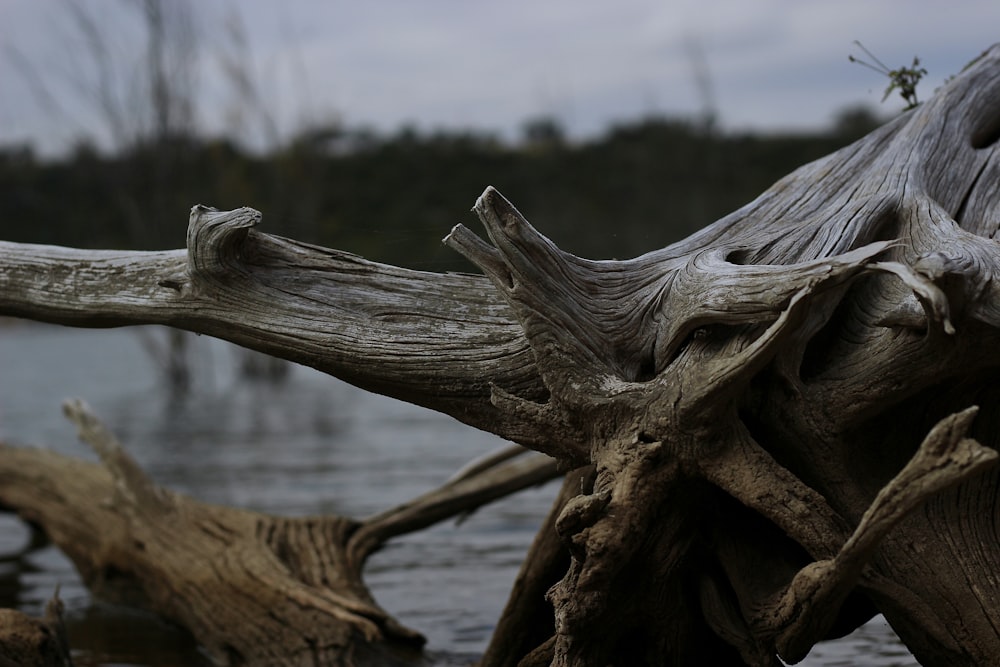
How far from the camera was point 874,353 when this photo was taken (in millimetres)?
2908

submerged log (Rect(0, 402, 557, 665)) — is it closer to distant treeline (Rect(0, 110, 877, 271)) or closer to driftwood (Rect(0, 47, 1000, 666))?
driftwood (Rect(0, 47, 1000, 666))

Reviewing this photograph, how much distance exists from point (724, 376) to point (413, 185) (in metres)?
51.8

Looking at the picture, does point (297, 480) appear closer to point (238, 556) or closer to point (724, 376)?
point (238, 556)

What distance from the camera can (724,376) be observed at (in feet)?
8.84

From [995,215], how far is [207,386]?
58.0 feet

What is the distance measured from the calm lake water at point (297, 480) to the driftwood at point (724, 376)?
1392 millimetres

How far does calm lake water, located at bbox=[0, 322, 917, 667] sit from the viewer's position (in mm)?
4832

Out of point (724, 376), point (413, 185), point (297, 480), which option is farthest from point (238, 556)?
point (413, 185)

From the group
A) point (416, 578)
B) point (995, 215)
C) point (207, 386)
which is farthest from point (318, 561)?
point (207, 386)

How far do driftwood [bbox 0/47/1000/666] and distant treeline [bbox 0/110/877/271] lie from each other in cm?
42

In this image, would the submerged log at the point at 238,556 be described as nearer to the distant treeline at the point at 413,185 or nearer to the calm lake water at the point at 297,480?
the calm lake water at the point at 297,480

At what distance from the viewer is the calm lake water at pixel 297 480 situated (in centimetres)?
Result: 483

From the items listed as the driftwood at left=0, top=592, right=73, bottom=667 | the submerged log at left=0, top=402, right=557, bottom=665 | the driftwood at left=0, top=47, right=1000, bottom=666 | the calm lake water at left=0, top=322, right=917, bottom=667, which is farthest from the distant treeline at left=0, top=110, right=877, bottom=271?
the calm lake water at left=0, top=322, right=917, bottom=667

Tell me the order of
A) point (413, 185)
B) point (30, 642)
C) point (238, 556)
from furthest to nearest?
point (413, 185)
point (238, 556)
point (30, 642)
